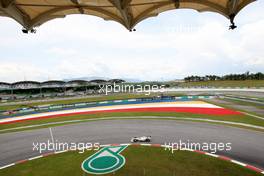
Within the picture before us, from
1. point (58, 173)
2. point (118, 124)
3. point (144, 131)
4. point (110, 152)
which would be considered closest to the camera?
point (58, 173)

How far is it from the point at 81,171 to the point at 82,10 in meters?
10.3

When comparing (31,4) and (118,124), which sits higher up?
(31,4)

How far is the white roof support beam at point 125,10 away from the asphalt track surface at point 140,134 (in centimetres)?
1257

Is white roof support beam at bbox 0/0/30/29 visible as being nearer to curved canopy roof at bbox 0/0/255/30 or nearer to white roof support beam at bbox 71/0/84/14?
curved canopy roof at bbox 0/0/255/30

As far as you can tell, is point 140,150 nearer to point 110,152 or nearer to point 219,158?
point 110,152

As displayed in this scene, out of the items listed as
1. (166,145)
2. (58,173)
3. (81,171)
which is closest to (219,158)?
(166,145)

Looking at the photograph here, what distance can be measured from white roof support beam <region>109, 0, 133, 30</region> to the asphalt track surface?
12568 millimetres

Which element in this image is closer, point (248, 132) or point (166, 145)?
point (166, 145)

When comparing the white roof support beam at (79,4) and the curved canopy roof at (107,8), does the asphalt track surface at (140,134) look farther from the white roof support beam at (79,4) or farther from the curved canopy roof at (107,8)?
the white roof support beam at (79,4)

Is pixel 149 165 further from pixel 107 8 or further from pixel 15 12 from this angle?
pixel 15 12

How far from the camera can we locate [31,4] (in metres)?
4.69

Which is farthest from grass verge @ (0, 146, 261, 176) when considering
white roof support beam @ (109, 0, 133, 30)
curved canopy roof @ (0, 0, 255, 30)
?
curved canopy roof @ (0, 0, 255, 30)

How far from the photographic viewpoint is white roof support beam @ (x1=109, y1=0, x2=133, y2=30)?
3.88 metres

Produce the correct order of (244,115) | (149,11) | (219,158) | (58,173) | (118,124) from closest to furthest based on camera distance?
(149,11) → (58,173) → (219,158) → (118,124) → (244,115)
